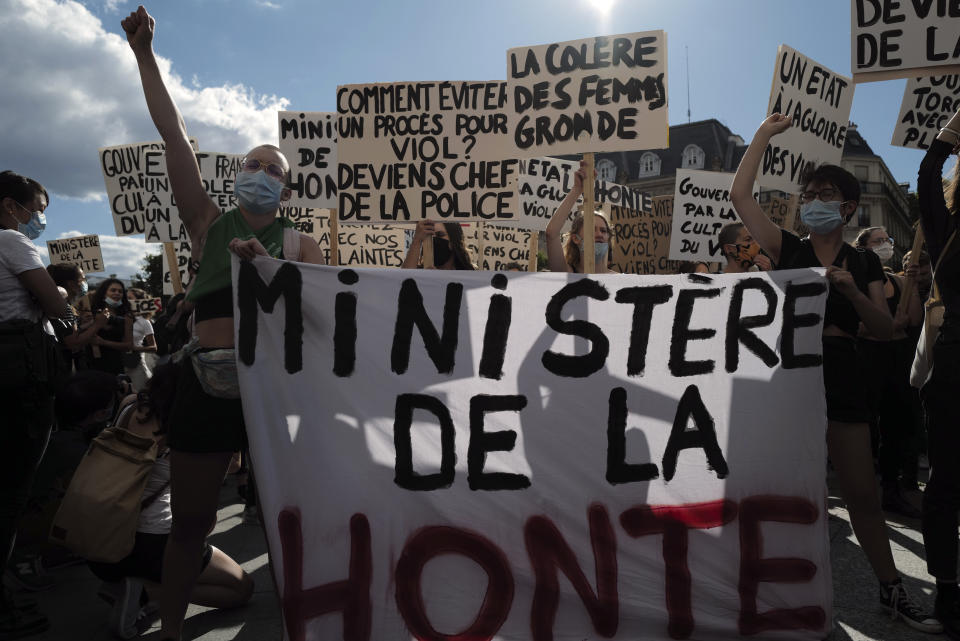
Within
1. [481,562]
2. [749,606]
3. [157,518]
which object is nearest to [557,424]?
[481,562]

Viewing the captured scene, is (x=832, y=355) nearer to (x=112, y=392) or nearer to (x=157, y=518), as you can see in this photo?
(x=157, y=518)

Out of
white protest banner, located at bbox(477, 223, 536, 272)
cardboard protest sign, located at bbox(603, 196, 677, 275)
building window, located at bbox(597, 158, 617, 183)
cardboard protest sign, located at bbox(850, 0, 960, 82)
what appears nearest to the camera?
cardboard protest sign, located at bbox(850, 0, 960, 82)

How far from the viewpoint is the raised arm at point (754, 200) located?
116 inches

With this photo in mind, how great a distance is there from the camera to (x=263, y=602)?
3.16m

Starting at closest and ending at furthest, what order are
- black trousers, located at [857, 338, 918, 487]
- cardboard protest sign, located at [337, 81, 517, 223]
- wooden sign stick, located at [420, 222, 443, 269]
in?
wooden sign stick, located at [420, 222, 443, 269]
black trousers, located at [857, 338, 918, 487]
cardboard protest sign, located at [337, 81, 517, 223]

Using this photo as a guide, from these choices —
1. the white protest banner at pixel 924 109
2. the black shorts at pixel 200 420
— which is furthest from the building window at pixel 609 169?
the black shorts at pixel 200 420

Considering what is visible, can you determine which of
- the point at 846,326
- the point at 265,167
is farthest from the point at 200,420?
the point at 846,326

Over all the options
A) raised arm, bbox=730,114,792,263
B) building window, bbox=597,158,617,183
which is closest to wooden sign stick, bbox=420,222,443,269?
raised arm, bbox=730,114,792,263

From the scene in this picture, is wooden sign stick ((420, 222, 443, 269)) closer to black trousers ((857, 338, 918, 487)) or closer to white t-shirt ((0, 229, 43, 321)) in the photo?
white t-shirt ((0, 229, 43, 321))

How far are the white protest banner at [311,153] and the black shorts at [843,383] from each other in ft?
15.2

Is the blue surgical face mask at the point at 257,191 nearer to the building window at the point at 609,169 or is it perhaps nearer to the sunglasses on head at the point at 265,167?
the sunglasses on head at the point at 265,167

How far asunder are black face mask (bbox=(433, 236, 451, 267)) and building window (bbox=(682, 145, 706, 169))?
49.5 m

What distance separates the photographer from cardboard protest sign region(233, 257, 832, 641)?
240 centimetres

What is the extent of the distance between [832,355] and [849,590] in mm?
1213
